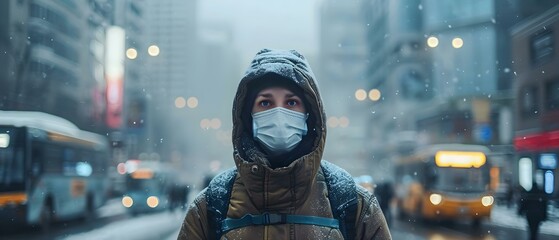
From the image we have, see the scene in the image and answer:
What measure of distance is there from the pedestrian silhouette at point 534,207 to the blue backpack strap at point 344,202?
6414 mm

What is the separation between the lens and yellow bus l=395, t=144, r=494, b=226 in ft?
53.8

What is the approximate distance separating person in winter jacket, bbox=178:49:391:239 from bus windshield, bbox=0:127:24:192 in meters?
11.7

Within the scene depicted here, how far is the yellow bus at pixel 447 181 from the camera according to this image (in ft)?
53.8

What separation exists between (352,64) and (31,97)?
29.1 feet

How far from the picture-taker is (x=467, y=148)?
17406 mm

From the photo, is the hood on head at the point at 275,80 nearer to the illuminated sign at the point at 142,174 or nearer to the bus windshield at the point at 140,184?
the illuminated sign at the point at 142,174

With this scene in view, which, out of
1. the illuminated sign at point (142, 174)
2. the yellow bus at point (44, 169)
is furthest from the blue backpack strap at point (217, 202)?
the illuminated sign at point (142, 174)

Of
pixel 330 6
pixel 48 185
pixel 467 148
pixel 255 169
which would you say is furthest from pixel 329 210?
pixel 330 6

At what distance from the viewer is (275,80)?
8.12ft

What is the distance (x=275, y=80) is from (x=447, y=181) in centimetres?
1684

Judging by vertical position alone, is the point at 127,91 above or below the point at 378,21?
below

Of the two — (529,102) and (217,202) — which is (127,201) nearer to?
(529,102)

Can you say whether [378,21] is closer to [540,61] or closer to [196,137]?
[540,61]

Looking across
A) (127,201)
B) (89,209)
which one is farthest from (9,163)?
(127,201)
